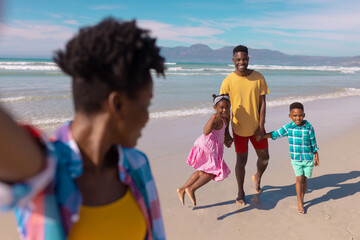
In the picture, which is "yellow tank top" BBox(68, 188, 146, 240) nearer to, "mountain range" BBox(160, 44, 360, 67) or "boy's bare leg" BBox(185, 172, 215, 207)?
"boy's bare leg" BBox(185, 172, 215, 207)

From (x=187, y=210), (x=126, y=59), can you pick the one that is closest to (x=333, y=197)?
(x=187, y=210)

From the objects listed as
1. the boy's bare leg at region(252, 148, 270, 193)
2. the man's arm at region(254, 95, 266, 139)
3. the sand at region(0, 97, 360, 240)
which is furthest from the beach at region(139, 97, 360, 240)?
the man's arm at region(254, 95, 266, 139)

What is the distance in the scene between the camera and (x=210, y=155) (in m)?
3.83

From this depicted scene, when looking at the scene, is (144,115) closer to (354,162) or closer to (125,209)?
(125,209)

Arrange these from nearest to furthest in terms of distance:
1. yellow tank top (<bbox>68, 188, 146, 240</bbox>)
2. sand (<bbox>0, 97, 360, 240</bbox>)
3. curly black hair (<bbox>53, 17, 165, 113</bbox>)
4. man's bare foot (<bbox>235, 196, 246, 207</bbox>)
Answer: curly black hair (<bbox>53, 17, 165, 113</bbox>) → yellow tank top (<bbox>68, 188, 146, 240</bbox>) → sand (<bbox>0, 97, 360, 240</bbox>) → man's bare foot (<bbox>235, 196, 246, 207</bbox>)

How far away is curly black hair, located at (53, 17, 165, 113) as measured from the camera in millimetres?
920

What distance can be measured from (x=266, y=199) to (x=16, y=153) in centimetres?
400

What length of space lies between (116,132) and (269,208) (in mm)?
3425

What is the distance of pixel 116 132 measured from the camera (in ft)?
3.43

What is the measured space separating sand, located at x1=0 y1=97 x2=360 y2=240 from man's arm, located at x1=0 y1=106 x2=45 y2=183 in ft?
9.52

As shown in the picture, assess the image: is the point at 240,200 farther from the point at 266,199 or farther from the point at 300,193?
the point at 300,193

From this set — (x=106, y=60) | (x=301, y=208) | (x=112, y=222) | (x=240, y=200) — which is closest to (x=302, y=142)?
(x=301, y=208)

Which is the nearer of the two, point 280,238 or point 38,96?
point 280,238

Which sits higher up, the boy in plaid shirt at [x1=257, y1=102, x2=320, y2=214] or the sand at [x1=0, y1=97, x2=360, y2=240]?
the boy in plaid shirt at [x1=257, y1=102, x2=320, y2=214]
